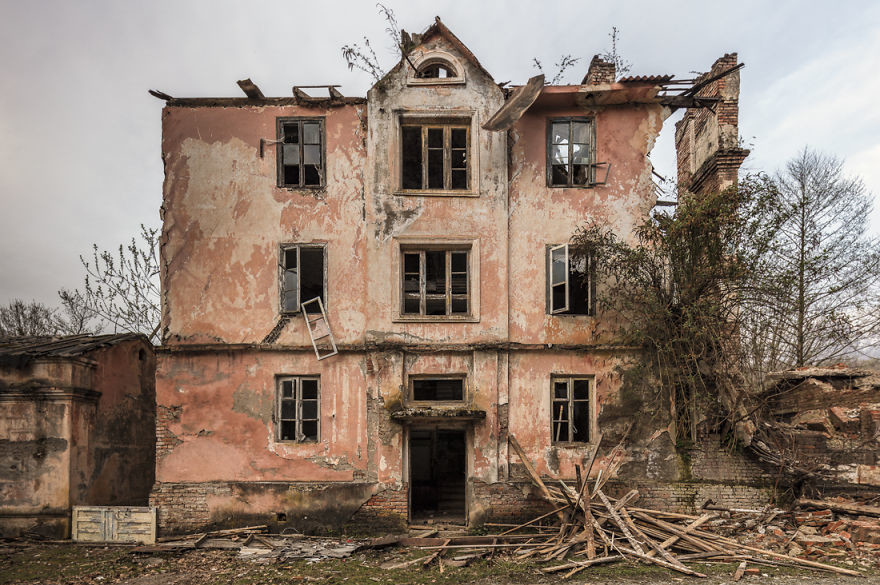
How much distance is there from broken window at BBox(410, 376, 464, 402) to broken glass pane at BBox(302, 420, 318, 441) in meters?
2.19

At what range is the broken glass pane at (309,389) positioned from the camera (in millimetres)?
12552

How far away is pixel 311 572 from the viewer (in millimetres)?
9484

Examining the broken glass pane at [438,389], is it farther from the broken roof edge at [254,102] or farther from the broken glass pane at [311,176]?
the broken roof edge at [254,102]

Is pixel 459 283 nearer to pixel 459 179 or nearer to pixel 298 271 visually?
pixel 459 179

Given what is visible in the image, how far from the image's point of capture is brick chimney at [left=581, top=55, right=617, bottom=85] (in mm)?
14094

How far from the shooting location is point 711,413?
475 inches

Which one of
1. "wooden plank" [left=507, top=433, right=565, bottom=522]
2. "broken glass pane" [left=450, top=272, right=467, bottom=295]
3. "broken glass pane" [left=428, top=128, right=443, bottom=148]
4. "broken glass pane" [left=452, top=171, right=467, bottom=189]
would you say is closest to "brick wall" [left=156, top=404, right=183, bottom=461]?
"broken glass pane" [left=450, top=272, right=467, bottom=295]

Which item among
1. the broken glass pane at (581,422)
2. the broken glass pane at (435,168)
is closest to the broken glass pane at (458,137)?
the broken glass pane at (435,168)

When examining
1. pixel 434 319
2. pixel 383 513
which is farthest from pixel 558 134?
pixel 383 513

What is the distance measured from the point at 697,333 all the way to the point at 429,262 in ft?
19.1

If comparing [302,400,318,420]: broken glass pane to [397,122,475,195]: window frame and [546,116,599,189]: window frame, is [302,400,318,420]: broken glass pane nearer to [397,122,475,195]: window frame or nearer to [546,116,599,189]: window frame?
[397,122,475,195]: window frame

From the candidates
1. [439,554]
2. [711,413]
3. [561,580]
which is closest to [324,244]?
[439,554]

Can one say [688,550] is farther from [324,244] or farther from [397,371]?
[324,244]

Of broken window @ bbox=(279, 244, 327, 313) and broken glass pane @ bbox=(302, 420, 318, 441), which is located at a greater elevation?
broken window @ bbox=(279, 244, 327, 313)
